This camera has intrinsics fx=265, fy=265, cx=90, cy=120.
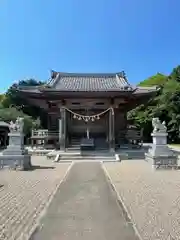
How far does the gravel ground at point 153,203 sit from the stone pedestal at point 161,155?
201 centimetres

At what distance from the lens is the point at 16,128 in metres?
12.3

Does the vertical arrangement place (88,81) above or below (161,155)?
above

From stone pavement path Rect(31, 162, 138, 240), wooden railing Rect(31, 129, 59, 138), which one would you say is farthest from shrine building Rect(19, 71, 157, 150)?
stone pavement path Rect(31, 162, 138, 240)

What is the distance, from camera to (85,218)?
15.6ft

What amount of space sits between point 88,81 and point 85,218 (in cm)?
1987

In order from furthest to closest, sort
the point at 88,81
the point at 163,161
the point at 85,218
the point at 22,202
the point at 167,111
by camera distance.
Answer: the point at 167,111
the point at 88,81
the point at 163,161
the point at 22,202
the point at 85,218

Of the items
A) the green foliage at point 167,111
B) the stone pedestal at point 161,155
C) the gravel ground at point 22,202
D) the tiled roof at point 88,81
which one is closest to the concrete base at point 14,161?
the gravel ground at point 22,202

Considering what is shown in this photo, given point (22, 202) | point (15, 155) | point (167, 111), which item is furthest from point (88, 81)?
point (22, 202)

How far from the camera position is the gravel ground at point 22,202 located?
4.21m

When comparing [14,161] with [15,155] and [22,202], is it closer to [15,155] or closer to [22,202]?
[15,155]

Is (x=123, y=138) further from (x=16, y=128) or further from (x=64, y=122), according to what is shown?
(x=16, y=128)

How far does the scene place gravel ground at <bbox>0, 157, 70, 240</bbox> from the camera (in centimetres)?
421

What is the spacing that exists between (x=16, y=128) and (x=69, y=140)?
8.02 metres

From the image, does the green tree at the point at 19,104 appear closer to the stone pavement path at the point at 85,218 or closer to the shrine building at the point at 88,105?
the shrine building at the point at 88,105
